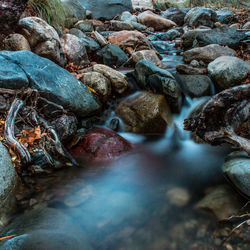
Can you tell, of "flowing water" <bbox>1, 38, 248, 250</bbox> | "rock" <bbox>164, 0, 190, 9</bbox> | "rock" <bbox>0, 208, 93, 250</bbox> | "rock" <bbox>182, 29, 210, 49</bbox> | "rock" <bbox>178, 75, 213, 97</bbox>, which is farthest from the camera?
"rock" <bbox>164, 0, 190, 9</bbox>

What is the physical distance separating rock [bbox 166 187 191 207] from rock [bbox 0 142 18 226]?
1.93m

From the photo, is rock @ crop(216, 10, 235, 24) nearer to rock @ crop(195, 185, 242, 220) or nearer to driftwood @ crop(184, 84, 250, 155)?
driftwood @ crop(184, 84, 250, 155)

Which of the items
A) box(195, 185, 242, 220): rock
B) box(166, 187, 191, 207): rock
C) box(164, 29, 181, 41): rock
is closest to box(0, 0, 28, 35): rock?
box(166, 187, 191, 207): rock

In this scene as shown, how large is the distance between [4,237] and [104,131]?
2.35m

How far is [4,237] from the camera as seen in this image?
70.0 inches

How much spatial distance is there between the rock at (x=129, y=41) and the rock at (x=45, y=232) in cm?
654

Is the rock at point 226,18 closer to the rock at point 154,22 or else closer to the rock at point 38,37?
the rock at point 154,22

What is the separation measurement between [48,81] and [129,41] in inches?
201

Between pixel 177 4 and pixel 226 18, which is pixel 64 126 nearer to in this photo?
pixel 226 18

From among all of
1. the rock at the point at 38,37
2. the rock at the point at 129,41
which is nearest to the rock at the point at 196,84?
the rock at the point at 129,41

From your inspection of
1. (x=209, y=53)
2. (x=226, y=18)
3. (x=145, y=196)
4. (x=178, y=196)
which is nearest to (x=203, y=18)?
(x=226, y=18)

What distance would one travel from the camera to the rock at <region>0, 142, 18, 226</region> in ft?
6.68

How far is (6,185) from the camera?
2.15m

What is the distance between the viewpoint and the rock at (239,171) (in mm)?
2334
